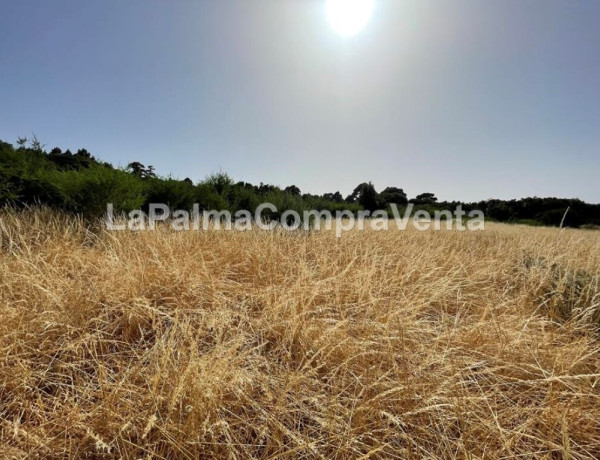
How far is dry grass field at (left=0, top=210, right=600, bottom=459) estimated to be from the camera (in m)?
1.06

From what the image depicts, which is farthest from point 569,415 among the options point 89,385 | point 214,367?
point 89,385

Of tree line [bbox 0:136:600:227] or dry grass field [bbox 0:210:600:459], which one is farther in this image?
tree line [bbox 0:136:600:227]

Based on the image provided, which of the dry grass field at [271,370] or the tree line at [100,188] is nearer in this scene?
the dry grass field at [271,370]

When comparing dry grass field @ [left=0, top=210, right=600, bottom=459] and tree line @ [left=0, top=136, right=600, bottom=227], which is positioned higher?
tree line @ [left=0, top=136, right=600, bottom=227]

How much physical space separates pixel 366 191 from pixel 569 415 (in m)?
17.2

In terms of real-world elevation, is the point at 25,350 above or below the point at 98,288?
below

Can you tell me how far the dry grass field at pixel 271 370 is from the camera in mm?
1059

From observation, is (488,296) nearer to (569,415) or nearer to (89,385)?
(569,415)

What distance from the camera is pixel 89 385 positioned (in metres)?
1.29

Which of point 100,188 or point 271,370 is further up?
point 100,188

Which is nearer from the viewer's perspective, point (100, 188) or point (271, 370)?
point (271, 370)

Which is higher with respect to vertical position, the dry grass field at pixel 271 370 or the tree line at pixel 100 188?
the tree line at pixel 100 188

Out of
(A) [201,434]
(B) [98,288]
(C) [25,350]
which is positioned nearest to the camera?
(A) [201,434]

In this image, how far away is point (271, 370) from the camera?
1424 mm
